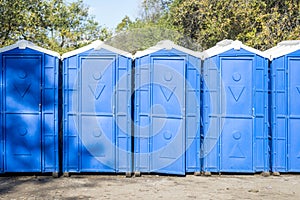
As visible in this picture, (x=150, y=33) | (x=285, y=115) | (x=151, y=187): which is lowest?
(x=151, y=187)

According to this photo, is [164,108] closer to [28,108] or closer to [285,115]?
[285,115]

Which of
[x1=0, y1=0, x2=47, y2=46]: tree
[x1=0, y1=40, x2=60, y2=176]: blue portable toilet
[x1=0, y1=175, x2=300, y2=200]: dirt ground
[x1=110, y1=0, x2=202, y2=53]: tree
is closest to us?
[x1=0, y1=175, x2=300, y2=200]: dirt ground

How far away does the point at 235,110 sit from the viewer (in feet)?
25.0

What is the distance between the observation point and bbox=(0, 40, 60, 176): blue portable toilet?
7.34 metres

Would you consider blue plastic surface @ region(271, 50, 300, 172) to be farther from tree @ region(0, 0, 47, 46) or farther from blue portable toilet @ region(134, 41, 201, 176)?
tree @ region(0, 0, 47, 46)

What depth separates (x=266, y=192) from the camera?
6.59 m

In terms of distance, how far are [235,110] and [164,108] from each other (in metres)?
1.25

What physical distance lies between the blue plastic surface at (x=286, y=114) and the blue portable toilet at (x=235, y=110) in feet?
0.53

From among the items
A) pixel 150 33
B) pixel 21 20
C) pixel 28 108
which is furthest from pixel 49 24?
pixel 28 108

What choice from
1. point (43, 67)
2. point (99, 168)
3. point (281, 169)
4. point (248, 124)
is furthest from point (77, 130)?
point (281, 169)

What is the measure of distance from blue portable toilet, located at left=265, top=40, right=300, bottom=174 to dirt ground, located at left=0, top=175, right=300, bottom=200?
30 centimetres

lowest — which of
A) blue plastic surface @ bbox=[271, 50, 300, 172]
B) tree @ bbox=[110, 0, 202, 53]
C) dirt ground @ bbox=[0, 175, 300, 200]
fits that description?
dirt ground @ bbox=[0, 175, 300, 200]

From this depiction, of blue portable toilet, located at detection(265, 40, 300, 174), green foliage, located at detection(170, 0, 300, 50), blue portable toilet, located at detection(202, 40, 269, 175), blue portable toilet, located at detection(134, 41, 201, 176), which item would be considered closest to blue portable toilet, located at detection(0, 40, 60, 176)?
blue portable toilet, located at detection(134, 41, 201, 176)

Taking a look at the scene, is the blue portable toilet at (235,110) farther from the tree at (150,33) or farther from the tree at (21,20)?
the tree at (21,20)
